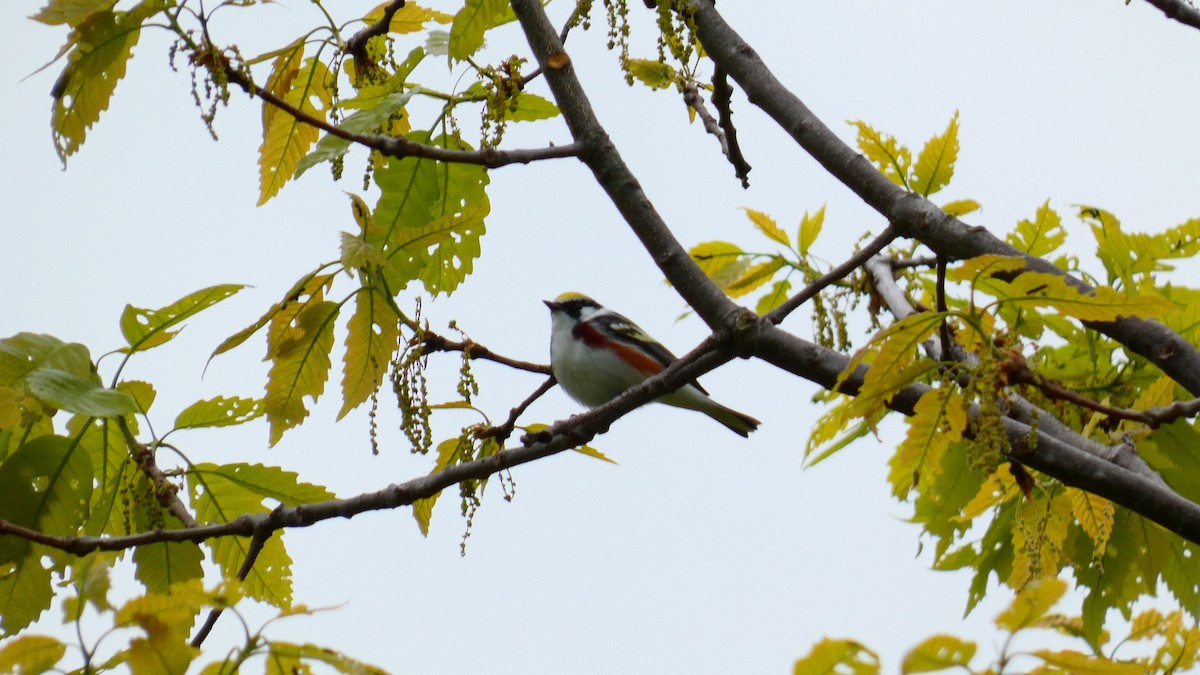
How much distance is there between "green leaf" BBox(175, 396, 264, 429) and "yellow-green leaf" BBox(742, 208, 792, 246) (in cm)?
167

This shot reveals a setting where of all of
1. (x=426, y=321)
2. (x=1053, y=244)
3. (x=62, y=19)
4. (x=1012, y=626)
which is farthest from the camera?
(x=1053, y=244)

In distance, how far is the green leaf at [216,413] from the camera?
9.49 feet

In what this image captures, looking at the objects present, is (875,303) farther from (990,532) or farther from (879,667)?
(879,667)

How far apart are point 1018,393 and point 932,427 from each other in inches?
21.8

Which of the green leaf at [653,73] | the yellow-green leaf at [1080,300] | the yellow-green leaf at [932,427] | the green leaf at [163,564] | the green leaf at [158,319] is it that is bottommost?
the yellow-green leaf at [932,427]

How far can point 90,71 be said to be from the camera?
8.11 ft

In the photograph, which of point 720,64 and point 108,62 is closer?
point 108,62

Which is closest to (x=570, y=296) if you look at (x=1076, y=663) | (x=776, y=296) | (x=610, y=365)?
(x=610, y=365)

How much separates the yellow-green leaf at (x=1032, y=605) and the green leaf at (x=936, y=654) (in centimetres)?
7

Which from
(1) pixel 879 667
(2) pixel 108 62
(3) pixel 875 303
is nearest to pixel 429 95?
(2) pixel 108 62

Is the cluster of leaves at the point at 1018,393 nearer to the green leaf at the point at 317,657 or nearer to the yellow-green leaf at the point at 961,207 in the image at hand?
the yellow-green leaf at the point at 961,207

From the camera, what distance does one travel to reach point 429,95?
288cm

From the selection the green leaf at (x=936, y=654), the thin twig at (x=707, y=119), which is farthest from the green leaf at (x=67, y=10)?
the green leaf at (x=936, y=654)

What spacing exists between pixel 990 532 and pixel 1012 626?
2382mm
